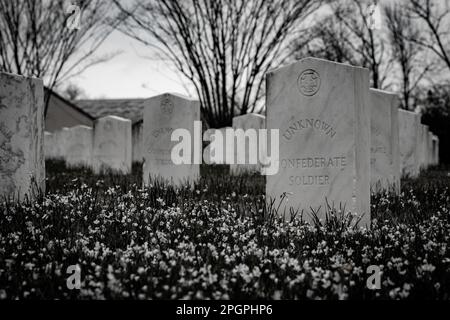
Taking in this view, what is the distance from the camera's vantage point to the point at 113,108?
3691cm

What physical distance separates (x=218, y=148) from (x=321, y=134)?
9955 millimetres

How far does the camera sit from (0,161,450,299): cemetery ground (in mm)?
2426

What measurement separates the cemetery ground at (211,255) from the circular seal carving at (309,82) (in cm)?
126

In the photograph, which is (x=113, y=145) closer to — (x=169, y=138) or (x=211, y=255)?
(x=169, y=138)

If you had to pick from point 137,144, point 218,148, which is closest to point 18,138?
point 218,148

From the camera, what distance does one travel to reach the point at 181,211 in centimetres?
443

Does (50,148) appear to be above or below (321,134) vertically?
above

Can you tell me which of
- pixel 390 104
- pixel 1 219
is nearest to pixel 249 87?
pixel 390 104

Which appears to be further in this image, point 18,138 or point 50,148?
point 50,148

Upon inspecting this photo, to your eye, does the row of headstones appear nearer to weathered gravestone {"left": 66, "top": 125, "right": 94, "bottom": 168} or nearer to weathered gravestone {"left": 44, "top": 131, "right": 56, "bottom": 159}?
weathered gravestone {"left": 66, "top": 125, "right": 94, "bottom": 168}

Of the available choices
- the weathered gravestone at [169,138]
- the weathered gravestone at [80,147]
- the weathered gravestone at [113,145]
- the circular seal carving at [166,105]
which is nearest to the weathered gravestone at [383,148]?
the weathered gravestone at [169,138]

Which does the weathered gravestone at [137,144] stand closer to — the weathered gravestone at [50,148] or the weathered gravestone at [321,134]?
the weathered gravestone at [50,148]

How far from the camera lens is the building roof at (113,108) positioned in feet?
112
